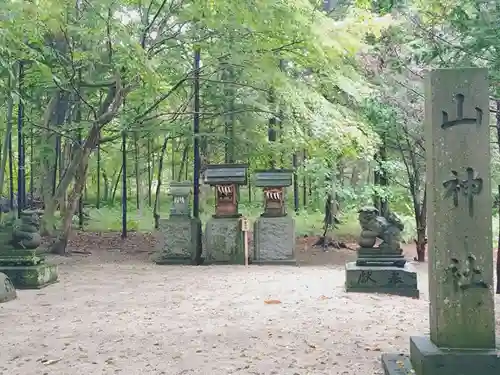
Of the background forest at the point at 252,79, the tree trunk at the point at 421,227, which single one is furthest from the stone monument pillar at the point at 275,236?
the tree trunk at the point at 421,227

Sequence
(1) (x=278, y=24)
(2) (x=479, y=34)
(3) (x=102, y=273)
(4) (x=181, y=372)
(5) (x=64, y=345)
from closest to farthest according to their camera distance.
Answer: (4) (x=181, y=372)
(5) (x=64, y=345)
(2) (x=479, y=34)
(1) (x=278, y=24)
(3) (x=102, y=273)

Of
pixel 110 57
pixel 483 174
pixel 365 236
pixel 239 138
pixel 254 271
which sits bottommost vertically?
pixel 254 271

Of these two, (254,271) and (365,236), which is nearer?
(365,236)

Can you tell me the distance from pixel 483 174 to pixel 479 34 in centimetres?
222

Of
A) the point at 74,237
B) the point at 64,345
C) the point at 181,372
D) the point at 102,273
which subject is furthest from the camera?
the point at 74,237

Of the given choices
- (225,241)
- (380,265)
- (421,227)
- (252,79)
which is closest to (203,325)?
(380,265)

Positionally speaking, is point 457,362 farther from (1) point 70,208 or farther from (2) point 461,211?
(1) point 70,208

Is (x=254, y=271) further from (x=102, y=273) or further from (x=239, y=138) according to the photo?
(x=239, y=138)

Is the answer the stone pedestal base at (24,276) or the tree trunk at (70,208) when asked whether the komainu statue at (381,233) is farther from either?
the tree trunk at (70,208)

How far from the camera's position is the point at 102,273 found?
890 centimetres

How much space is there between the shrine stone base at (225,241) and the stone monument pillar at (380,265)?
370cm

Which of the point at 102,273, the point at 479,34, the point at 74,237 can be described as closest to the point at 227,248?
the point at 102,273

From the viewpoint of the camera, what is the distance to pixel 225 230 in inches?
418

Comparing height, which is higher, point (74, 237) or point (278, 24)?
point (278, 24)
